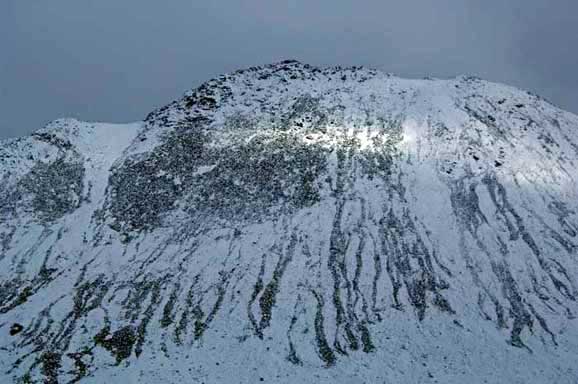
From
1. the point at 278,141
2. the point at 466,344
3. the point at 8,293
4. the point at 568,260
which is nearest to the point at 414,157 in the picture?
the point at 278,141

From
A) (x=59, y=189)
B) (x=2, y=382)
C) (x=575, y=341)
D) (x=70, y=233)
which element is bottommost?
(x=2, y=382)

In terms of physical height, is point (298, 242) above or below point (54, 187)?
below

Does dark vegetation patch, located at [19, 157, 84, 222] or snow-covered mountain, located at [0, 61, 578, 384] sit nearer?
snow-covered mountain, located at [0, 61, 578, 384]

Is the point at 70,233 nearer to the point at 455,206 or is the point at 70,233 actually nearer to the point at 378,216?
the point at 378,216

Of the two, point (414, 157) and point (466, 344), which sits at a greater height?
point (414, 157)

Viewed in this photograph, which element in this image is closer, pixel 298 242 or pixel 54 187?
pixel 298 242

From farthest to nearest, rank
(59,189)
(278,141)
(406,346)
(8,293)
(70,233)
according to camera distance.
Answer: (278,141)
(59,189)
(70,233)
(8,293)
(406,346)

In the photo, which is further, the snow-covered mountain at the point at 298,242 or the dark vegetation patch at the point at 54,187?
the dark vegetation patch at the point at 54,187

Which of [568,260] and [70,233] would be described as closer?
[568,260]
